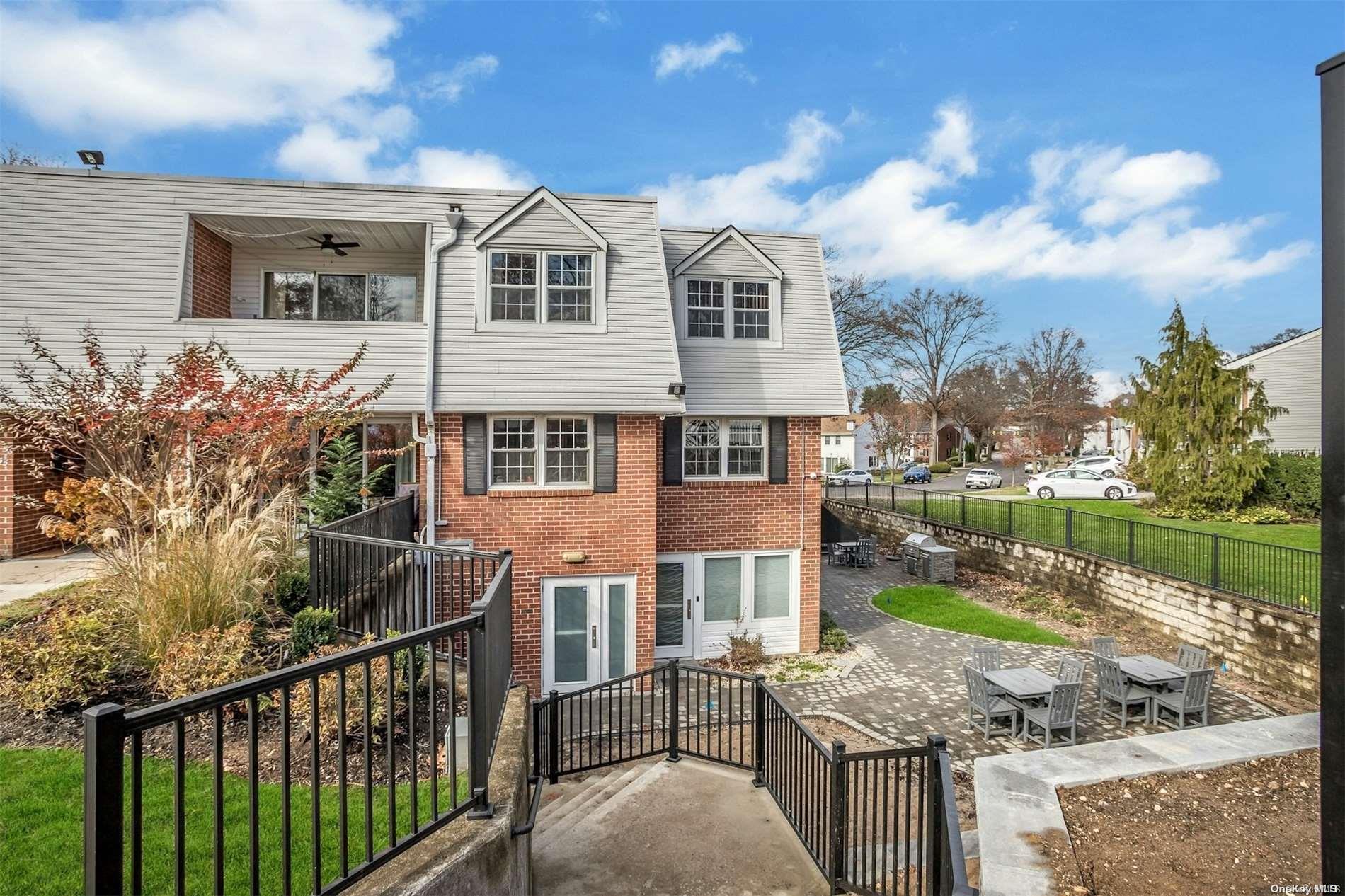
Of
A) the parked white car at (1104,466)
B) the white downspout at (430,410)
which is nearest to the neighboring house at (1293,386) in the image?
the parked white car at (1104,466)

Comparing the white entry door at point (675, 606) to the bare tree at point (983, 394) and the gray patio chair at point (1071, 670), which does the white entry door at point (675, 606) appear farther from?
the bare tree at point (983, 394)

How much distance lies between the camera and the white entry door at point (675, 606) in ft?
37.1

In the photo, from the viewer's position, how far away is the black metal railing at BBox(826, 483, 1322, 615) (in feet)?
31.0

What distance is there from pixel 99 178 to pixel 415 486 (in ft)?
23.5

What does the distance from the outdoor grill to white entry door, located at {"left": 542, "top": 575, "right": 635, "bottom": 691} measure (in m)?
10.6

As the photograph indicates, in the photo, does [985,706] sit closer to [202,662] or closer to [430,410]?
[202,662]

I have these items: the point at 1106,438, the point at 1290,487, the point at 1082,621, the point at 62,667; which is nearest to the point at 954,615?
the point at 1082,621

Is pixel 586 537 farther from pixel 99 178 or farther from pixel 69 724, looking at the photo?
pixel 99 178

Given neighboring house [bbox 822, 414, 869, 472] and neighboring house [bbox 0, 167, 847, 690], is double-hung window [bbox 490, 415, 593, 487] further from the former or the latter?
neighboring house [bbox 822, 414, 869, 472]

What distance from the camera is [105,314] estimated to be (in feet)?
31.3

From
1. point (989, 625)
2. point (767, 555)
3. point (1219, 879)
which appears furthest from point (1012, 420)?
point (1219, 879)

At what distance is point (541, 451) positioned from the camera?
401 inches

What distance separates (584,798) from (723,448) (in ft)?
21.9

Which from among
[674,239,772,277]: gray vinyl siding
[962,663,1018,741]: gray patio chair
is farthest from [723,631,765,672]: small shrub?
[674,239,772,277]: gray vinyl siding
